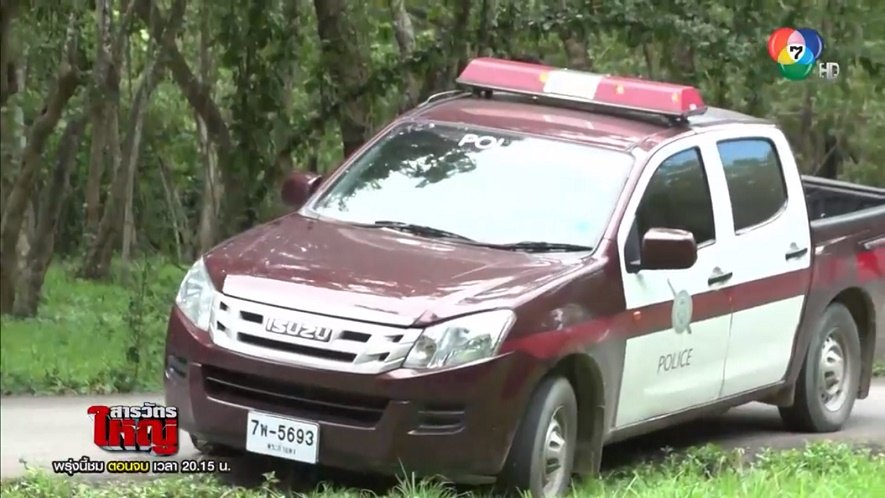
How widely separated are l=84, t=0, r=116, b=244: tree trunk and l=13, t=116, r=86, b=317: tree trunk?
0.22m

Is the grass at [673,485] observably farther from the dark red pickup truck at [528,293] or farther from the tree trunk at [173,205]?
the tree trunk at [173,205]

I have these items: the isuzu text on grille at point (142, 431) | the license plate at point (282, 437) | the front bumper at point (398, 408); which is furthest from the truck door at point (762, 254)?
the isuzu text on grille at point (142, 431)

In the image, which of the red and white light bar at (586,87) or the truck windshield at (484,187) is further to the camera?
the red and white light bar at (586,87)

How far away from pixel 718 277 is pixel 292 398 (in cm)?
241

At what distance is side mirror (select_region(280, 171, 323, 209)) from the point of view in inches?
306

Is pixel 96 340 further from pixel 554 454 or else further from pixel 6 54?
pixel 554 454

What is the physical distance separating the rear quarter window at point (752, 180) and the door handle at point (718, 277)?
365mm

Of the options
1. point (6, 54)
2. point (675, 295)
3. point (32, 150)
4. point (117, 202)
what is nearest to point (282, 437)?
point (675, 295)

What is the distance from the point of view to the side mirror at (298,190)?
25.5ft

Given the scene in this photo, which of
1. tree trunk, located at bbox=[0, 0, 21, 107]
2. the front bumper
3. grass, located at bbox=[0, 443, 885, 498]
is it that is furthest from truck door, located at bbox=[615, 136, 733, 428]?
tree trunk, located at bbox=[0, 0, 21, 107]

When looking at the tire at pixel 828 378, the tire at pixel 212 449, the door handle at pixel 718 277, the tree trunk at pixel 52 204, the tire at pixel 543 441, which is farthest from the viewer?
the tree trunk at pixel 52 204

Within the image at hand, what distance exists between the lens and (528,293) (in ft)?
20.9

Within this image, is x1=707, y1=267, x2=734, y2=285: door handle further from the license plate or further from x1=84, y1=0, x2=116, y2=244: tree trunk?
x1=84, y1=0, x2=116, y2=244: tree trunk

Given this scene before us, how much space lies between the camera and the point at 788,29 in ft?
36.6
